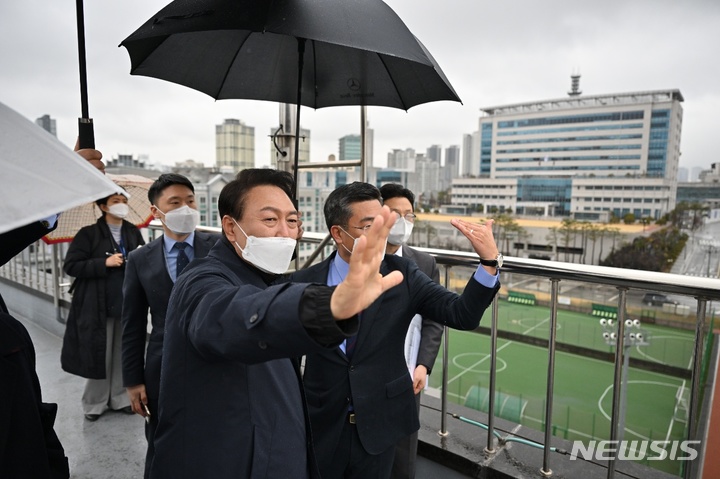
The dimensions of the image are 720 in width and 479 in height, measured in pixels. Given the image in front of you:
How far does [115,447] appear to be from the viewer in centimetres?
287

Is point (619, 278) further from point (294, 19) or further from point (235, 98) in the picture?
point (235, 98)

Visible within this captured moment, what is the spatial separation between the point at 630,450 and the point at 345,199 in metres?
1.98

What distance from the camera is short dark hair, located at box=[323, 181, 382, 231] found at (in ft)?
6.18

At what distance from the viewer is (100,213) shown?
11.5ft

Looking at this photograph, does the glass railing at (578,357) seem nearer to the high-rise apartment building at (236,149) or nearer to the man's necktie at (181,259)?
the man's necktie at (181,259)

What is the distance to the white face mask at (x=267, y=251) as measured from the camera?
137 cm

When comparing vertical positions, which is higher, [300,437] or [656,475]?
[300,437]

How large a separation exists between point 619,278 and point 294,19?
167cm

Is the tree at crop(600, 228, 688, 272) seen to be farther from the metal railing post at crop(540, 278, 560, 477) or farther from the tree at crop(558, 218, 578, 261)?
the metal railing post at crop(540, 278, 560, 477)

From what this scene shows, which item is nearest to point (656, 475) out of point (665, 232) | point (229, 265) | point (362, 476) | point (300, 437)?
point (362, 476)

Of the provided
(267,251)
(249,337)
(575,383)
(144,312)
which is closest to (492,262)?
(267,251)

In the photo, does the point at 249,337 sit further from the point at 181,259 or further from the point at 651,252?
the point at 651,252

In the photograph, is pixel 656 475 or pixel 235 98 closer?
pixel 656 475

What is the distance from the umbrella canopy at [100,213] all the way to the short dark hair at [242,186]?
2369 mm
